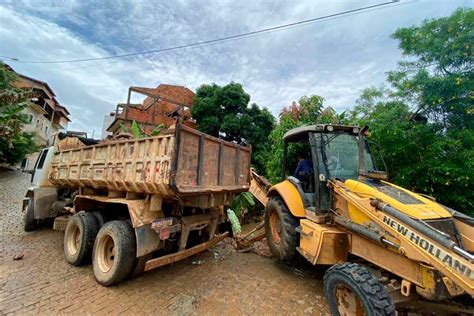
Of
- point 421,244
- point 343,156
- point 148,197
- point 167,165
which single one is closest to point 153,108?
point 148,197

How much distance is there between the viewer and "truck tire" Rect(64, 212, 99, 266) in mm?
4340

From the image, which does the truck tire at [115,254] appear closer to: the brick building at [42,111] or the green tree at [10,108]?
the green tree at [10,108]

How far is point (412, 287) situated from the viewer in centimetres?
257

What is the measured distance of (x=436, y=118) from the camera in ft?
18.8

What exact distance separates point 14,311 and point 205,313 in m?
2.42

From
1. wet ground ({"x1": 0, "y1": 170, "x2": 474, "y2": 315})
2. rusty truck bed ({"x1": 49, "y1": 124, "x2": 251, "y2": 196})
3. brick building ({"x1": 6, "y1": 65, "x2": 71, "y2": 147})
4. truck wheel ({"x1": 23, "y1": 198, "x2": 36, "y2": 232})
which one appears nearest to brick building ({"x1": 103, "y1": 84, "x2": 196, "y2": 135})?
brick building ({"x1": 6, "y1": 65, "x2": 71, "y2": 147})

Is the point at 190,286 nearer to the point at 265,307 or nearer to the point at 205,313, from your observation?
the point at 205,313

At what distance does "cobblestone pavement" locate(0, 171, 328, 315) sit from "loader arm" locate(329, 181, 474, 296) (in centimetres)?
151

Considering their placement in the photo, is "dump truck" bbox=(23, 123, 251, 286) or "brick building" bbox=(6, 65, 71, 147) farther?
"brick building" bbox=(6, 65, 71, 147)

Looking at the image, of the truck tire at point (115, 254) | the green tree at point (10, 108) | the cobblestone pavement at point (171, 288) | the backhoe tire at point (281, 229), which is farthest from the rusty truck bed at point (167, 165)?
the green tree at point (10, 108)

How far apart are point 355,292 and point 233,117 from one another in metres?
10.6

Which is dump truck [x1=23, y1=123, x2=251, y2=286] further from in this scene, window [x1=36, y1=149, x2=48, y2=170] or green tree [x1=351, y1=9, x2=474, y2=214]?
green tree [x1=351, y1=9, x2=474, y2=214]

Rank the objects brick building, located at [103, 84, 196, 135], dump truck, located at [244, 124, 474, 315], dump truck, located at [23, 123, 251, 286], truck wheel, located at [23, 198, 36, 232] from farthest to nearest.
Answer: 1. brick building, located at [103, 84, 196, 135]
2. truck wheel, located at [23, 198, 36, 232]
3. dump truck, located at [23, 123, 251, 286]
4. dump truck, located at [244, 124, 474, 315]

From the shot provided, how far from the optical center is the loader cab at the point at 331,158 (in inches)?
146
